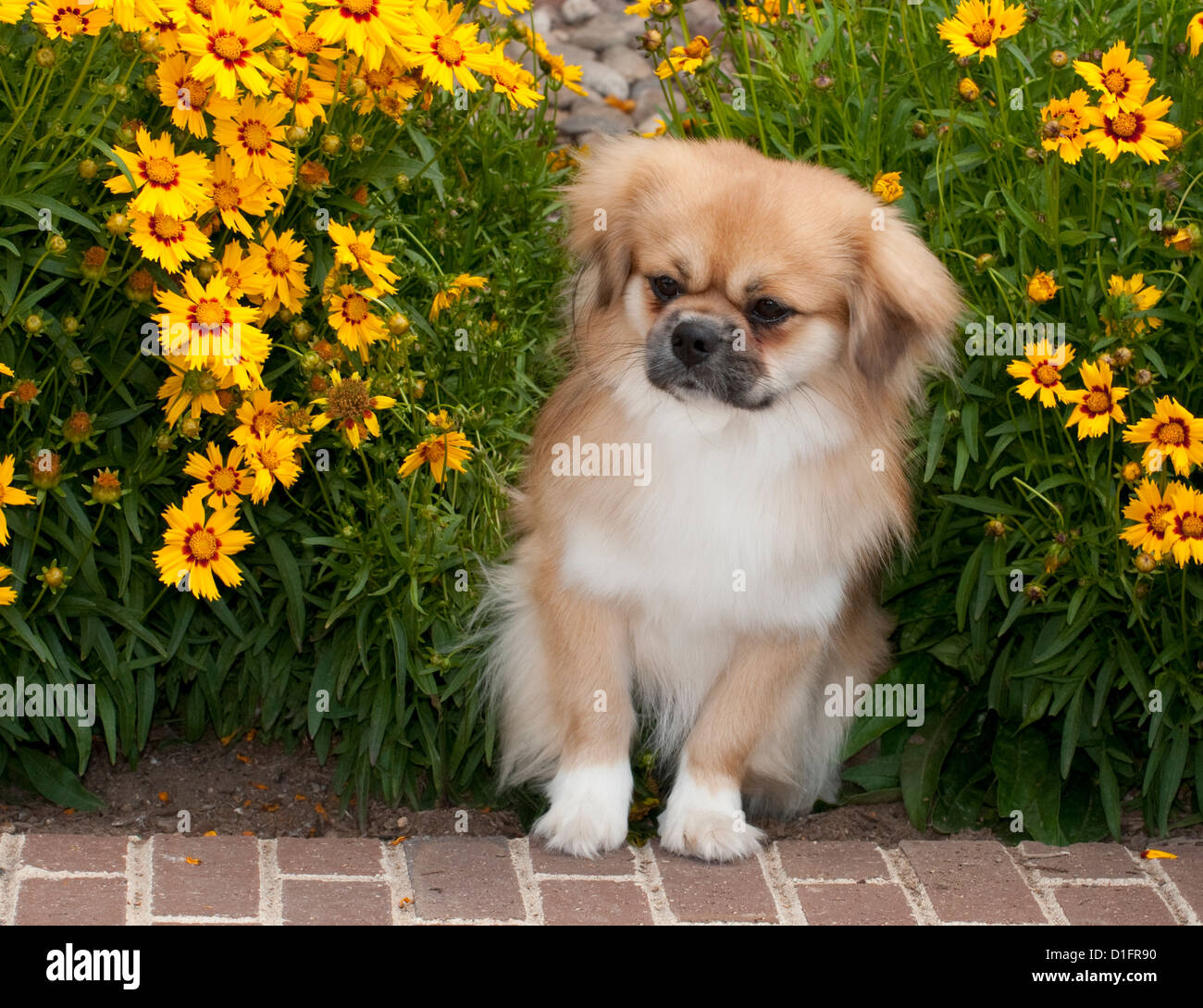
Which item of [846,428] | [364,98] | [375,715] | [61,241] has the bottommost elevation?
[375,715]

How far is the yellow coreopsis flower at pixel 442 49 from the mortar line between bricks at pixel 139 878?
162 cm

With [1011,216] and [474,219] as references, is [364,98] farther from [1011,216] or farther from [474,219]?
[1011,216]

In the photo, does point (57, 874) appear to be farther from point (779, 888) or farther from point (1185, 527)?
point (1185, 527)

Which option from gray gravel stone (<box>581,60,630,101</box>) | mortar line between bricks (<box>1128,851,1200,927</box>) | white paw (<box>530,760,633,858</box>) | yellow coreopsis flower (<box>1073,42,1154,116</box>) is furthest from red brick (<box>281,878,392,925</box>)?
gray gravel stone (<box>581,60,630,101</box>)

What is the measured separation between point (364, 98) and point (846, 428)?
119 cm

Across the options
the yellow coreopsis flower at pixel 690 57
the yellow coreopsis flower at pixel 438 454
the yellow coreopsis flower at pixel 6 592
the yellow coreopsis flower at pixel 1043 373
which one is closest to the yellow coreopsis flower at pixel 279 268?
the yellow coreopsis flower at pixel 438 454

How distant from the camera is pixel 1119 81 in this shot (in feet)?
9.13

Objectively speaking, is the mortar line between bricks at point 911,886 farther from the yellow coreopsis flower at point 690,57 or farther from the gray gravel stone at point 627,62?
the gray gravel stone at point 627,62

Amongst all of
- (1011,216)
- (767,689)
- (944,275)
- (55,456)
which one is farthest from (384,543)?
(1011,216)

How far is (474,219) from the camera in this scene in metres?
3.76

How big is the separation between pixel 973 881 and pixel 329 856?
129 cm

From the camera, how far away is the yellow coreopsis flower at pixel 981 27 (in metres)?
2.92

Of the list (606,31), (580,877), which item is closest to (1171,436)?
(580,877)

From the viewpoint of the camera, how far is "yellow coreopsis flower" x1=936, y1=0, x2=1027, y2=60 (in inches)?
115
